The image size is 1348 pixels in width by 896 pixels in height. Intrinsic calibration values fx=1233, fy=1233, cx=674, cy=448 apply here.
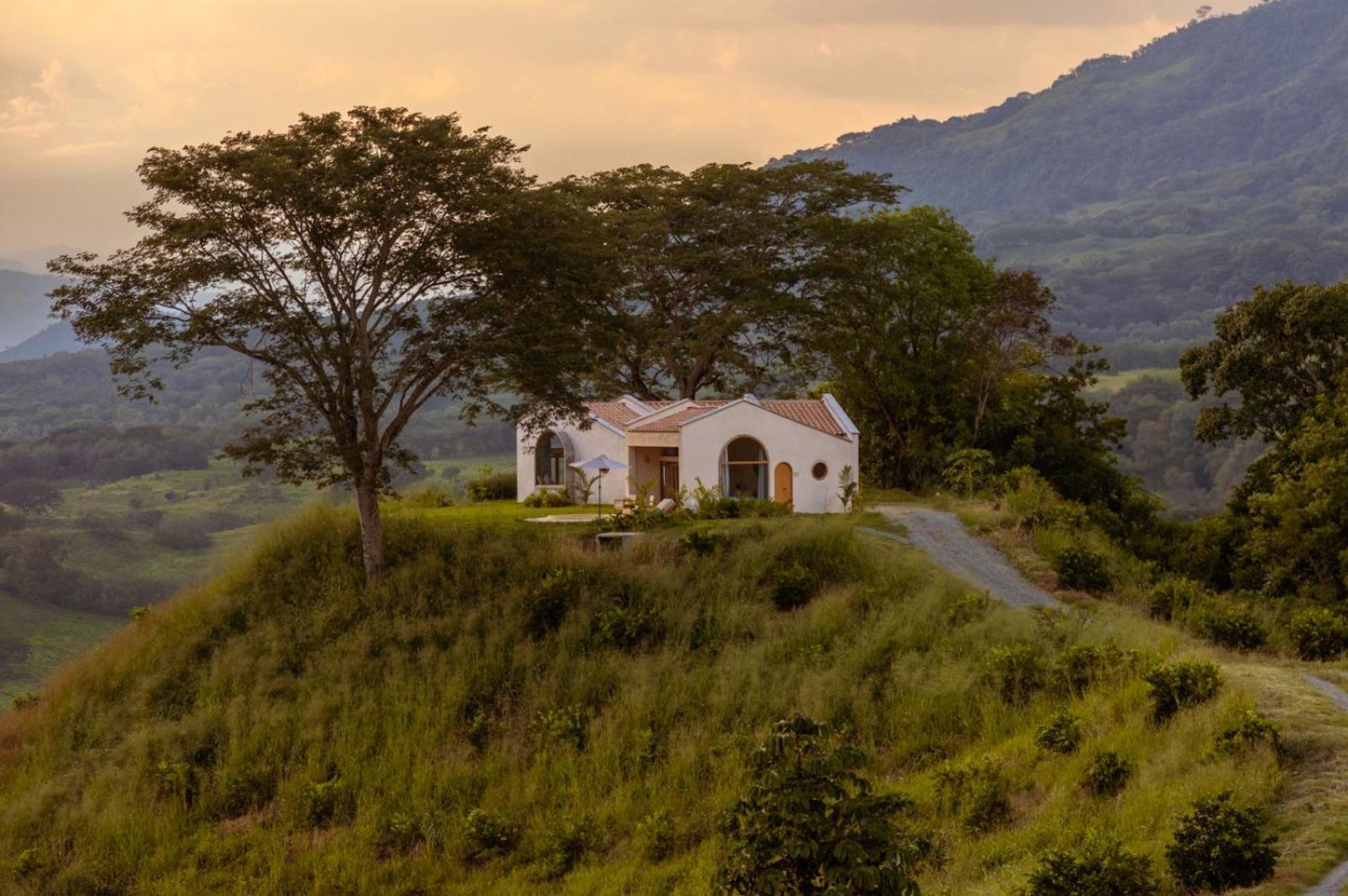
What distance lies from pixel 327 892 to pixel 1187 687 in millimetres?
10877

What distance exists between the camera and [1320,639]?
58.9 ft

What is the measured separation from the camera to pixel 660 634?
21.3 m

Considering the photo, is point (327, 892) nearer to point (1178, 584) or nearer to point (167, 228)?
point (167, 228)

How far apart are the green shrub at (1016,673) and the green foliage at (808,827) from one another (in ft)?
30.4

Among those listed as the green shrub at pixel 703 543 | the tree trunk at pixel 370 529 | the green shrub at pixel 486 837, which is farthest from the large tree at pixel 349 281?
the green shrub at pixel 486 837

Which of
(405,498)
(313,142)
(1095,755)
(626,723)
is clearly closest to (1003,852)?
(1095,755)

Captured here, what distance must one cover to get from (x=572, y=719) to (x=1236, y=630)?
10.3 meters

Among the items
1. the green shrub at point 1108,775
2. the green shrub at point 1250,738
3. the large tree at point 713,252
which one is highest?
the large tree at point 713,252

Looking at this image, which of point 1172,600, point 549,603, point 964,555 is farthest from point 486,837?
point 1172,600

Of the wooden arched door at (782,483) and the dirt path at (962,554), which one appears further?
the wooden arched door at (782,483)

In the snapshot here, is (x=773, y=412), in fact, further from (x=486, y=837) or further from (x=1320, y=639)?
(x=486, y=837)

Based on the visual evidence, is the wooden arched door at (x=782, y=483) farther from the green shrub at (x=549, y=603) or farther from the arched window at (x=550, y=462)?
the green shrub at (x=549, y=603)

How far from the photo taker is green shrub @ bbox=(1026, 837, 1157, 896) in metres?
9.35

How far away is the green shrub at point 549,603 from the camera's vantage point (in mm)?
21844
